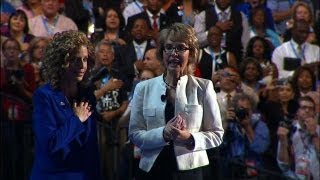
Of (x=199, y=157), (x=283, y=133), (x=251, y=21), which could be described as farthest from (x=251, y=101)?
(x=199, y=157)

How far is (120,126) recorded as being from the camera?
7676mm

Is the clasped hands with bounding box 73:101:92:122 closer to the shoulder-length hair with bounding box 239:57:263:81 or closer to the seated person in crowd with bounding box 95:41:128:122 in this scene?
the seated person in crowd with bounding box 95:41:128:122

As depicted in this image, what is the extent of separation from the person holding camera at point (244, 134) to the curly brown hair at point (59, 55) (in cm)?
362

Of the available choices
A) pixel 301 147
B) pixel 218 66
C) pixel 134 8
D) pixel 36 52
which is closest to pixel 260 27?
pixel 134 8

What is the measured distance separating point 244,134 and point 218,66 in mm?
766

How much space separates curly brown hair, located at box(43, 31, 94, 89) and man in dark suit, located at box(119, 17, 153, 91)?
11.9 feet

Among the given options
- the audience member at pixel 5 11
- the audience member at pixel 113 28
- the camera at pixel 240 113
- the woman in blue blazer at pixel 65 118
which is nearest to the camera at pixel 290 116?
the camera at pixel 240 113

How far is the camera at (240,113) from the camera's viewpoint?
26.9 ft

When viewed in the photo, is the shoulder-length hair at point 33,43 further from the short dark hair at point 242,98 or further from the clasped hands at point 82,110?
the clasped hands at point 82,110

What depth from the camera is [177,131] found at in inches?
175

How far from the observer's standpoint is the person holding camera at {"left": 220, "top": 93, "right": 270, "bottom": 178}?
8102mm

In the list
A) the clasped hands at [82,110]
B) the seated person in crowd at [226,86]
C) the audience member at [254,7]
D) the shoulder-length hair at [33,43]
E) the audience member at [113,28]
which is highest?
the audience member at [254,7]

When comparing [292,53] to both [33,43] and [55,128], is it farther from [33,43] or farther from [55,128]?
[55,128]

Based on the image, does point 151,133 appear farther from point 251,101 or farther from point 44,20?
point 44,20
